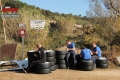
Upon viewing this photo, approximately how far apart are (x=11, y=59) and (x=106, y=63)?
5303mm

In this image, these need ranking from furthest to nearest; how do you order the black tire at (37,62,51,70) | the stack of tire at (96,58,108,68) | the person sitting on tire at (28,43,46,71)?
the stack of tire at (96,58,108,68) < the person sitting on tire at (28,43,46,71) < the black tire at (37,62,51,70)

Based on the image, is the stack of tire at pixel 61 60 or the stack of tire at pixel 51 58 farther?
the stack of tire at pixel 61 60

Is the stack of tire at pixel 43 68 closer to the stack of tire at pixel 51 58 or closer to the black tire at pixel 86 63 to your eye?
the stack of tire at pixel 51 58

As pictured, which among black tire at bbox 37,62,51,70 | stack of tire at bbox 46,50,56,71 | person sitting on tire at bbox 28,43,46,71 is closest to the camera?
black tire at bbox 37,62,51,70

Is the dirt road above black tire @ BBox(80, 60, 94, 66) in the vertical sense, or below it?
below

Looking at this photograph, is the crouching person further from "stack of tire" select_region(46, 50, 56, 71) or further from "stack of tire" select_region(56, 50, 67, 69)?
"stack of tire" select_region(56, 50, 67, 69)

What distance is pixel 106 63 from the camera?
17297 mm

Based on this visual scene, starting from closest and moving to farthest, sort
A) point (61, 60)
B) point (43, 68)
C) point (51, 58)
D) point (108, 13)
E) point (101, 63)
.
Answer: point (43, 68) < point (51, 58) < point (61, 60) < point (101, 63) < point (108, 13)

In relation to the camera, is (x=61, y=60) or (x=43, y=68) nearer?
(x=43, y=68)

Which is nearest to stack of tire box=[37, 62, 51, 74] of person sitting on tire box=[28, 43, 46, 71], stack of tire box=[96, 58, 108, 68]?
person sitting on tire box=[28, 43, 46, 71]

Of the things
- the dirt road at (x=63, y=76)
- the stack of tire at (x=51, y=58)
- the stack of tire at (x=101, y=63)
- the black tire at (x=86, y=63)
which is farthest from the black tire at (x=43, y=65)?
the stack of tire at (x=101, y=63)

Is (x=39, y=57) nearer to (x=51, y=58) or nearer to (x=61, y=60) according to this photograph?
(x=51, y=58)

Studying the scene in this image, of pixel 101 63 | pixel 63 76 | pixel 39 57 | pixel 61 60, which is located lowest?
pixel 63 76

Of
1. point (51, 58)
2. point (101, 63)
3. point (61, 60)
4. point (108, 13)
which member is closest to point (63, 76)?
point (51, 58)
